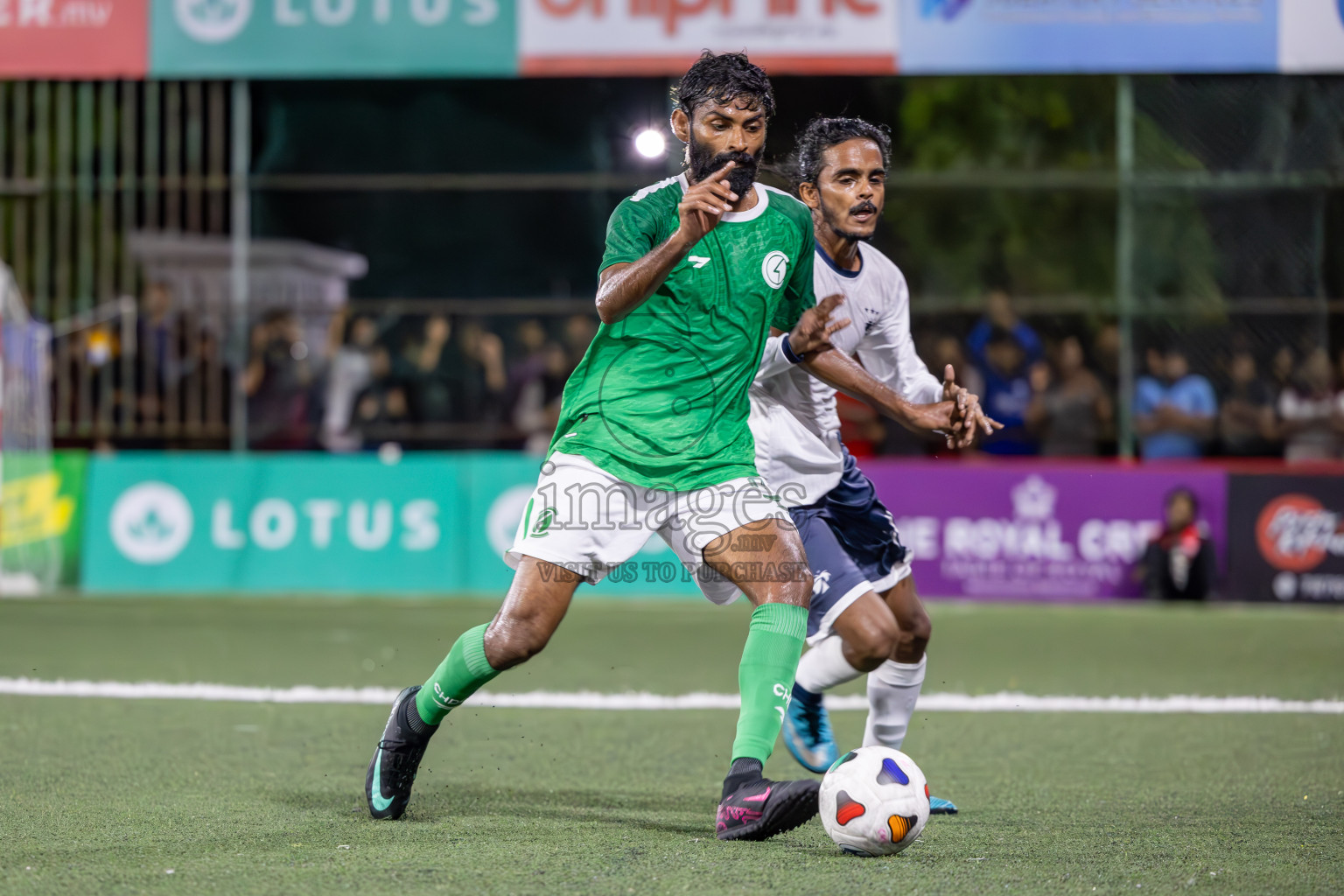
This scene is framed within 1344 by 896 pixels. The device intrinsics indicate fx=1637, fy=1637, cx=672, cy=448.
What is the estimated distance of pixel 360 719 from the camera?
23.2 feet

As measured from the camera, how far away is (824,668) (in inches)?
230

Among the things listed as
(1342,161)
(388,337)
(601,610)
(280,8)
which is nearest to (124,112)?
(280,8)

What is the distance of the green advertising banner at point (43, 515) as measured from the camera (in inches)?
513

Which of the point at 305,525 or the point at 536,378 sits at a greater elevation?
the point at 536,378

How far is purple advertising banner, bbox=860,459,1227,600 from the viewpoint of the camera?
13.0 m

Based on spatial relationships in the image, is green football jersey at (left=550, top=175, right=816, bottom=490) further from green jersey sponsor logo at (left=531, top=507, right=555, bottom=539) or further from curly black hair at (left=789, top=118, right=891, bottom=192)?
curly black hair at (left=789, top=118, right=891, bottom=192)

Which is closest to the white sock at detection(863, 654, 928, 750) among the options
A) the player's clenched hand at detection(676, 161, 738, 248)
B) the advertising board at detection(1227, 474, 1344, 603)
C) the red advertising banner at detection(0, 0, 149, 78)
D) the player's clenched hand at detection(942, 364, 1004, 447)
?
the player's clenched hand at detection(942, 364, 1004, 447)

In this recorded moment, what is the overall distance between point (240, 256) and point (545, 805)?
36.3 feet

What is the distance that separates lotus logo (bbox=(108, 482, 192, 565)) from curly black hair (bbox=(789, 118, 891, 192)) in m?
9.09

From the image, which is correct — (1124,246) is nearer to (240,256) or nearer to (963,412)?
(240,256)

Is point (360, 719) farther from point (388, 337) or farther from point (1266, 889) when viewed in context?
point (388, 337)

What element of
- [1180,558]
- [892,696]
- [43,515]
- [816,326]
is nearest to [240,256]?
[43,515]

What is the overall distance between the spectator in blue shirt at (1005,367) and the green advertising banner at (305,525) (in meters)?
3.10

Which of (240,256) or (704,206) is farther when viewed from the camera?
(240,256)
